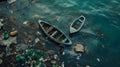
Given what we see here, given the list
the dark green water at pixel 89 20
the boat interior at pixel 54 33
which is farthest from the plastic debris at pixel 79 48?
the boat interior at pixel 54 33

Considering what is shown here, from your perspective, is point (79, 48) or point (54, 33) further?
point (54, 33)

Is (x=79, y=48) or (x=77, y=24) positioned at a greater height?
(x=77, y=24)

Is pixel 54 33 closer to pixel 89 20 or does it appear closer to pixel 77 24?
pixel 77 24

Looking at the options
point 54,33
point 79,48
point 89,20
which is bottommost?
point 79,48

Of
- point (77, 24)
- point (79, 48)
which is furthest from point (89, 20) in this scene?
point (79, 48)

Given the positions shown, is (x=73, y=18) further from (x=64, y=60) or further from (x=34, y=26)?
(x=64, y=60)

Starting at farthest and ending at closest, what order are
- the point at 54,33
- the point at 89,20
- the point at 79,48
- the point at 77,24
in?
1. the point at 89,20
2. the point at 77,24
3. the point at 54,33
4. the point at 79,48

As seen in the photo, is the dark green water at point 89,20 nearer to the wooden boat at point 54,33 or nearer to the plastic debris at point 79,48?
the plastic debris at point 79,48
